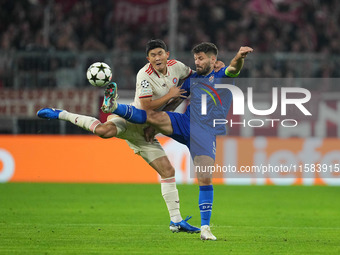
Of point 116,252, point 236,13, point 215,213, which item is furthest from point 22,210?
point 236,13

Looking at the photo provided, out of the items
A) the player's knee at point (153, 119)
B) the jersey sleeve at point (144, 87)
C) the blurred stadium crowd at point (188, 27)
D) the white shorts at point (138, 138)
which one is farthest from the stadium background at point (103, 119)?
the player's knee at point (153, 119)

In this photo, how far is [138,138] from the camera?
991cm


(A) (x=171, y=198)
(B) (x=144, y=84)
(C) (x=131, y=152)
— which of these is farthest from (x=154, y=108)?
(C) (x=131, y=152)

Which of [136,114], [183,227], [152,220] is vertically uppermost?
[136,114]

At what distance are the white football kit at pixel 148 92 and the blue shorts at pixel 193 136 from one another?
1.32ft

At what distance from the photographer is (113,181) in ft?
56.7

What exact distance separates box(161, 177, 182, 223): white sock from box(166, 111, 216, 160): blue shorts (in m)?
0.66

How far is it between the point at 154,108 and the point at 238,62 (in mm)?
1375

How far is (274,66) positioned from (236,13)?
12.5ft

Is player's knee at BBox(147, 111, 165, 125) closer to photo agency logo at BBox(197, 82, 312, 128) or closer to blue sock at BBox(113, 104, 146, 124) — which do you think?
blue sock at BBox(113, 104, 146, 124)

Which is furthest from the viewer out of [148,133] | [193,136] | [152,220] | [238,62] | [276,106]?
[276,106]

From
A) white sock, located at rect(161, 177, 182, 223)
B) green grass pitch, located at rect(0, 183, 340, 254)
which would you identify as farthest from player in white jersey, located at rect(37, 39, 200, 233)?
green grass pitch, located at rect(0, 183, 340, 254)

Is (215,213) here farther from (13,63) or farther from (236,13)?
(236,13)

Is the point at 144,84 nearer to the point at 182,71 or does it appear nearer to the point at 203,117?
the point at 182,71
